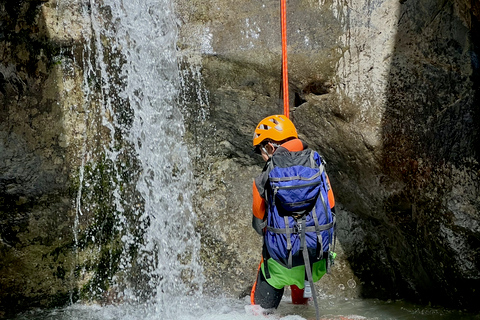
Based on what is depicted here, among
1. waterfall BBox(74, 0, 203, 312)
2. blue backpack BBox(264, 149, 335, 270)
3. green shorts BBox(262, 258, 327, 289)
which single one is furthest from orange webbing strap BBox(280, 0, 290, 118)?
green shorts BBox(262, 258, 327, 289)

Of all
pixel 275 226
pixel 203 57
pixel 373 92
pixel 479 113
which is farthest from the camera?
pixel 203 57

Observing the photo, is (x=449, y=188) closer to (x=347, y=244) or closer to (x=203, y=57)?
(x=347, y=244)

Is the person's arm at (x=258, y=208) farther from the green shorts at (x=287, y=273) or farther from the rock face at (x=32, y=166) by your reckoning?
the rock face at (x=32, y=166)

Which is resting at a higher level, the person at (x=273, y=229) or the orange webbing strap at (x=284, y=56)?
the orange webbing strap at (x=284, y=56)

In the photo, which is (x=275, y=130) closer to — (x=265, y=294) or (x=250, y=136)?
(x=265, y=294)

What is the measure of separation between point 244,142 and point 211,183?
0.62 metres

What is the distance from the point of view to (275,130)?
3758 millimetres

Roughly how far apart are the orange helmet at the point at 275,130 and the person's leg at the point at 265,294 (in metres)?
1.02

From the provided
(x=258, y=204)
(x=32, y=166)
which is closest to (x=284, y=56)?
(x=258, y=204)

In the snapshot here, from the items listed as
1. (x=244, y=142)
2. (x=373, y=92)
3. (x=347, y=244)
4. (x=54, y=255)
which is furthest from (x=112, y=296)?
(x=373, y=92)

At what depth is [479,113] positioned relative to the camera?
4.16 meters

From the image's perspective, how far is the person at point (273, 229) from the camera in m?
3.52

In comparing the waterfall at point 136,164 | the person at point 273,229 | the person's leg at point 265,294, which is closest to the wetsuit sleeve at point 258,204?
the person at point 273,229

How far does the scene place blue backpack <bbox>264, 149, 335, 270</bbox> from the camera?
11.1 ft
